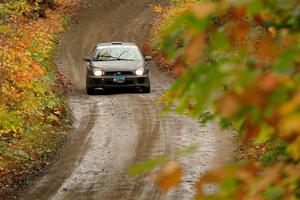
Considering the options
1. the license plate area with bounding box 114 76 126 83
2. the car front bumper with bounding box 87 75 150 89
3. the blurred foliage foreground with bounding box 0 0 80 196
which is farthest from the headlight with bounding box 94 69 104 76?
the blurred foliage foreground with bounding box 0 0 80 196

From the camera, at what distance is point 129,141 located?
1488 centimetres

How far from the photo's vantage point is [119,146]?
14.5 m

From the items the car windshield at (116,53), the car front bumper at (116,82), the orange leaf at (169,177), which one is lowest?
the car front bumper at (116,82)

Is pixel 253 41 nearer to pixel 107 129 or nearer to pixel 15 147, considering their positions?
pixel 15 147

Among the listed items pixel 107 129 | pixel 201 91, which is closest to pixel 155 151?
pixel 107 129

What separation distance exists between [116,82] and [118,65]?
55cm

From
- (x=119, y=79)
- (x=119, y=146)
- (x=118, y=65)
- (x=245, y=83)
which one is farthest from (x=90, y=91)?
(x=245, y=83)

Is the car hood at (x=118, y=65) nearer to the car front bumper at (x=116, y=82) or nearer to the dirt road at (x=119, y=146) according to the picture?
the car front bumper at (x=116, y=82)

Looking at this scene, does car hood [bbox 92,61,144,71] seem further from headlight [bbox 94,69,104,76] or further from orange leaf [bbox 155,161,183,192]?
orange leaf [bbox 155,161,183,192]

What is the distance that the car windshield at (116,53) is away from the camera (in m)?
21.8

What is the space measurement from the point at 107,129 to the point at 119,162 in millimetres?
3296

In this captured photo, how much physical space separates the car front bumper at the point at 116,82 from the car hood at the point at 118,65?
10.2 inches

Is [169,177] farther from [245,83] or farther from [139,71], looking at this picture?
[139,71]

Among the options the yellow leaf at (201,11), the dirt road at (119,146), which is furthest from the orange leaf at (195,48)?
the dirt road at (119,146)
